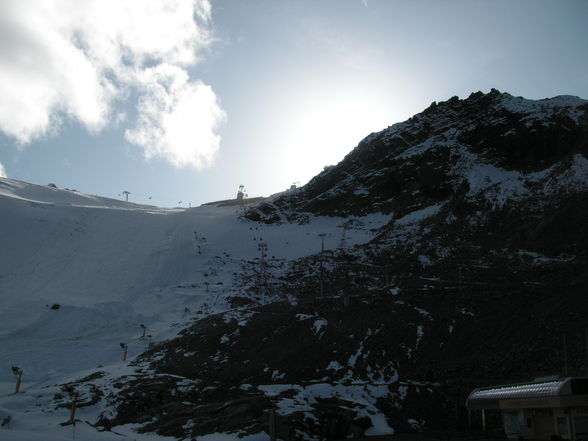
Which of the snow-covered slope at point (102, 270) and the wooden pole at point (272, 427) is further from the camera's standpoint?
the snow-covered slope at point (102, 270)

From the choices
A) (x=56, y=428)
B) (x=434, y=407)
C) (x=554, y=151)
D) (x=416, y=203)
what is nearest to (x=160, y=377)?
(x=56, y=428)

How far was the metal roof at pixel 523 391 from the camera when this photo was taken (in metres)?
14.5

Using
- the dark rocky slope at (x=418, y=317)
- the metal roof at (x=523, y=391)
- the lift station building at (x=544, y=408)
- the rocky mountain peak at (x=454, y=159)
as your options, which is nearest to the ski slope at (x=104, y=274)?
the dark rocky slope at (x=418, y=317)

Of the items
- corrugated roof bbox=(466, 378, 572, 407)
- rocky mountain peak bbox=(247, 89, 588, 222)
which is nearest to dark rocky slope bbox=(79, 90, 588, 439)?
rocky mountain peak bbox=(247, 89, 588, 222)

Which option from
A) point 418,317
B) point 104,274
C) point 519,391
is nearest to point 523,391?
point 519,391

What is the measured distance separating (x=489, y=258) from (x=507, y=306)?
11785mm

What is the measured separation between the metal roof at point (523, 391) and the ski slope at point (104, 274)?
1171 cm

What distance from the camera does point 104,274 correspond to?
1738 inches

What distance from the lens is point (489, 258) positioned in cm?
3625

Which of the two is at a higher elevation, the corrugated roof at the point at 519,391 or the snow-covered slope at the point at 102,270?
the snow-covered slope at the point at 102,270

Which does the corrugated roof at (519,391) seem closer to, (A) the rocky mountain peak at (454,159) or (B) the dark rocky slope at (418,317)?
(B) the dark rocky slope at (418,317)

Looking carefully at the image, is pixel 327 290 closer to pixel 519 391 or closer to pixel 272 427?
pixel 519 391

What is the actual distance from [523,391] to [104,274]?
37829 millimetres

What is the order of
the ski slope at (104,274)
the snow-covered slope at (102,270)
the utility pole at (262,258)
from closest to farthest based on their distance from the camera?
the ski slope at (104,274) → the snow-covered slope at (102,270) → the utility pole at (262,258)
